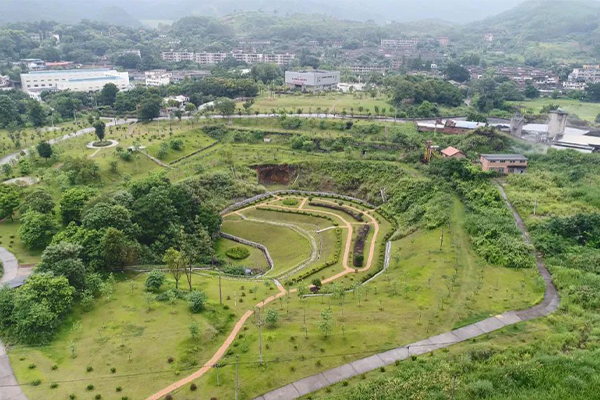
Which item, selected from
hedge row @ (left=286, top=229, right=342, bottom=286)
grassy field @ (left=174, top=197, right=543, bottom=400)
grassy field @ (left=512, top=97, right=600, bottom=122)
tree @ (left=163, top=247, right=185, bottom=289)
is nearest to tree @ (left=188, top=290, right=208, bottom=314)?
grassy field @ (left=174, top=197, right=543, bottom=400)

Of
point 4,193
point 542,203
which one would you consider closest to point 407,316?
point 542,203

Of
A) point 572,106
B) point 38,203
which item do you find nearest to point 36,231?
point 38,203

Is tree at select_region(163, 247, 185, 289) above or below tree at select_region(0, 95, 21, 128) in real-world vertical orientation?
below

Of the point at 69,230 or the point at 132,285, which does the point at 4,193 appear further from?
the point at 132,285

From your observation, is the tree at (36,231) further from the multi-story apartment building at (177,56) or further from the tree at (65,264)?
the multi-story apartment building at (177,56)

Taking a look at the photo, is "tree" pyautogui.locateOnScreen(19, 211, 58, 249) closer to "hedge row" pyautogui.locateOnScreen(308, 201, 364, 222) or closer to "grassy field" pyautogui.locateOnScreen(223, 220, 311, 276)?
"grassy field" pyautogui.locateOnScreen(223, 220, 311, 276)

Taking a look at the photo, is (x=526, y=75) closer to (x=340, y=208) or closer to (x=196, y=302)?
(x=340, y=208)
